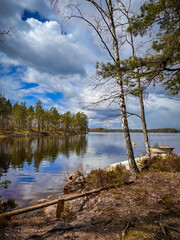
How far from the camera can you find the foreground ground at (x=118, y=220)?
126 inches

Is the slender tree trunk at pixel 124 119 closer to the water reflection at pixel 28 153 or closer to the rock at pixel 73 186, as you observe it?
the rock at pixel 73 186

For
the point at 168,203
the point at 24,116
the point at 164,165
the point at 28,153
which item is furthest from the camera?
the point at 24,116

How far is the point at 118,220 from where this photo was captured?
3766 millimetres

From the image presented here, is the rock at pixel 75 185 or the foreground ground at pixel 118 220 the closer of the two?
the foreground ground at pixel 118 220

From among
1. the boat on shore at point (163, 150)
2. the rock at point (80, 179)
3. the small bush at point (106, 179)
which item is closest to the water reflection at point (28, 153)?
the rock at point (80, 179)

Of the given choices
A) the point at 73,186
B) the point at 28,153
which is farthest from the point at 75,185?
the point at 28,153

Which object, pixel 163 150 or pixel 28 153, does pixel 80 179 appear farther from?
pixel 28 153

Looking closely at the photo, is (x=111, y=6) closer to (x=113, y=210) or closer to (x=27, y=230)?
(x=113, y=210)

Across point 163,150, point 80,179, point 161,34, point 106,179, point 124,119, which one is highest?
point 161,34

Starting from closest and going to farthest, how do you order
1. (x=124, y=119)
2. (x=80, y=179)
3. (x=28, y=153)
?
(x=124, y=119) < (x=80, y=179) < (x=28, y=153)

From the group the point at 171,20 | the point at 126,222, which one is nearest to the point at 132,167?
the point at 126,222

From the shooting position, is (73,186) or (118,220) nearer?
(118,220)

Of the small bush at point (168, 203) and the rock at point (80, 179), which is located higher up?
the small bush at point (168, 203)

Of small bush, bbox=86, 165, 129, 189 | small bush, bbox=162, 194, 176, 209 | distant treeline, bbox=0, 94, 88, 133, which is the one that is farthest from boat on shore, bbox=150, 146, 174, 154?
distant treeline, bbox=0, 94, 88, 133
